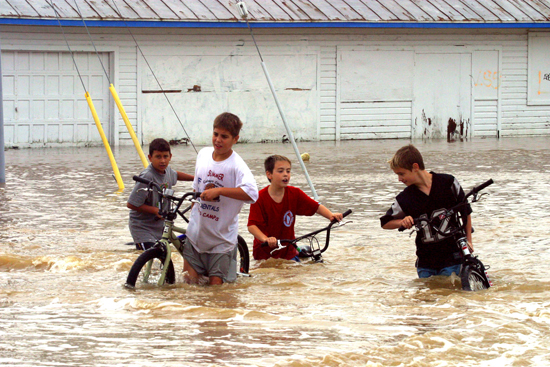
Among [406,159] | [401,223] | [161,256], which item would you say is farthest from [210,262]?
[406,159]

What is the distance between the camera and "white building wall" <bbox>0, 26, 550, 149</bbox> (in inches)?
842

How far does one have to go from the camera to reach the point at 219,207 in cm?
618

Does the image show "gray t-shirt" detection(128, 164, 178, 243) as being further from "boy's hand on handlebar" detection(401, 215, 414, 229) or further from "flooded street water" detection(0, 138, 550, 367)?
"boy's hand on handlebar" detection(401, 215, 414, 229)

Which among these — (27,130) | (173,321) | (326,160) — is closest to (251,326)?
(173,321)

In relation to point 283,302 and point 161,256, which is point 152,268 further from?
point 283,302

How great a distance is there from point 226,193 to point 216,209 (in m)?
0.33

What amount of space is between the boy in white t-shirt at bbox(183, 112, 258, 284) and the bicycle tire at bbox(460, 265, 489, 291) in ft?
5.02

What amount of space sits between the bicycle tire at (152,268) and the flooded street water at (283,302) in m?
0.09

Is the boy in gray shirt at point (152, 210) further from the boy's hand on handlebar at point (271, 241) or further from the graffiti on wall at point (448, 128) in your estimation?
the graffiti on wall at point (448, 128)

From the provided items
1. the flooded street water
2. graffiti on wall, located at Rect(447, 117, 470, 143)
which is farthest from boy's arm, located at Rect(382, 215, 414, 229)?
graffiti on wall, located at Rect(447, 117, 470, 143)

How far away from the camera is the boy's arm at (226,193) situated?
19.1 ft

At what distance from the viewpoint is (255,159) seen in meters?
18.2

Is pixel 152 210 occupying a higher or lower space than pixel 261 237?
higher

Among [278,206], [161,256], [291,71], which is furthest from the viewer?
[291,71]
